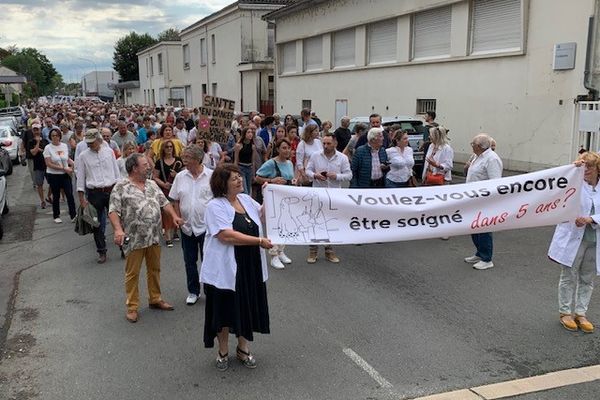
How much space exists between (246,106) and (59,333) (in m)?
32.1

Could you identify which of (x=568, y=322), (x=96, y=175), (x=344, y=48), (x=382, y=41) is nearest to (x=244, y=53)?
(x=344, y=48)

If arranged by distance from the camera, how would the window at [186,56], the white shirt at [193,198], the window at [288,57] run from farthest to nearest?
1. the window at [186,56]
2. the window at [288,57]
3. the white shirt at [193,198]

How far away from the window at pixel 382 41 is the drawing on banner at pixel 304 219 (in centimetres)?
1650

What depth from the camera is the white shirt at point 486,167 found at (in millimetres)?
7340

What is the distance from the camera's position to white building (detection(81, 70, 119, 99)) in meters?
108

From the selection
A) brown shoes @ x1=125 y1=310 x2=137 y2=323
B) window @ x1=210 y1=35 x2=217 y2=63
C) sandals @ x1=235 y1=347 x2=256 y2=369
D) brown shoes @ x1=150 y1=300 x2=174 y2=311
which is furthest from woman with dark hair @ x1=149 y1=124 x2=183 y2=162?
window @ x1=210 y1=35 x2=217 y2=63

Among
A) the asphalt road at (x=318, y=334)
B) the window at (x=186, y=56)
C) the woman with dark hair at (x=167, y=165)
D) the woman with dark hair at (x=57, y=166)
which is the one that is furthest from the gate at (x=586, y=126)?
the window at (x=186, y=56)

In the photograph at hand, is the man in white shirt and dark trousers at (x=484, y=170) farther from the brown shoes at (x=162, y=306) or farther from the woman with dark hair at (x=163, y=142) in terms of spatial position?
the woman with dark hair at (x=163, y=142)

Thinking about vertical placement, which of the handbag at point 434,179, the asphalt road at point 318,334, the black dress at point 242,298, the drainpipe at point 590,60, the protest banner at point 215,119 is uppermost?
the drainpipe at point 590,60

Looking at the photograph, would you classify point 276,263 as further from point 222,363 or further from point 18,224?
point 18,224

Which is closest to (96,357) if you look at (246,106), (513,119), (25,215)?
(25,215)

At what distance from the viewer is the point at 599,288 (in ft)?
22.2

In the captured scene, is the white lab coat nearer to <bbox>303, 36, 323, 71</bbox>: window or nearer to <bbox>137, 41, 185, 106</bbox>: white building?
<bbox>303, 36, 323, 71</bbox>: window

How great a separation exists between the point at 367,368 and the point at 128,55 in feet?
304
